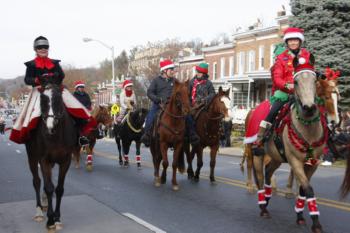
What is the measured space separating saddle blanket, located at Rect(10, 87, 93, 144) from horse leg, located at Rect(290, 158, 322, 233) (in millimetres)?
3583

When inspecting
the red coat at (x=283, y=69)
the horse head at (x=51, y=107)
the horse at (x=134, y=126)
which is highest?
the red coat at (x=283, y=69)

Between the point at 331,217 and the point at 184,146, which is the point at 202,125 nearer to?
the point at 184,146

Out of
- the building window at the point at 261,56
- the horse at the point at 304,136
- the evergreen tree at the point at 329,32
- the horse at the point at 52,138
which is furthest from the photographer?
the building window at the point at 261,56

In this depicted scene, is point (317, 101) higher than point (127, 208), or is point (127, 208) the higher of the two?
point (317, 101)

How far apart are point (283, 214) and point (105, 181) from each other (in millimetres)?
5644

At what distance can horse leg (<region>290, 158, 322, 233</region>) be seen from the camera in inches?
266

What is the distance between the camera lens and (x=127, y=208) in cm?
900

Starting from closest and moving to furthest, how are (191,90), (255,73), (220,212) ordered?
(220,212) < (191,90) < (255,73)

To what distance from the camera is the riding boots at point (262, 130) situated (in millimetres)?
8016

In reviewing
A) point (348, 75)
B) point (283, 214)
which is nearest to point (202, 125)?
point (283, 214)

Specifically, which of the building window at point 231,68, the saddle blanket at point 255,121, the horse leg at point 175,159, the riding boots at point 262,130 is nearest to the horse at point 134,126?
the horse leg at point 175,159

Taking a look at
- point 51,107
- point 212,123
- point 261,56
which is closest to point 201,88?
point 212,123

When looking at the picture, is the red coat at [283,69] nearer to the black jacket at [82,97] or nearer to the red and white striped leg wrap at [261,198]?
the red and white striped leg wrap at [261,198]

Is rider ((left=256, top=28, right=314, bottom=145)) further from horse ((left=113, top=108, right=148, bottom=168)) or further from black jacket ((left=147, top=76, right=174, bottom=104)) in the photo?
horse ((left=113, top=108, right=148, bottom=168))
